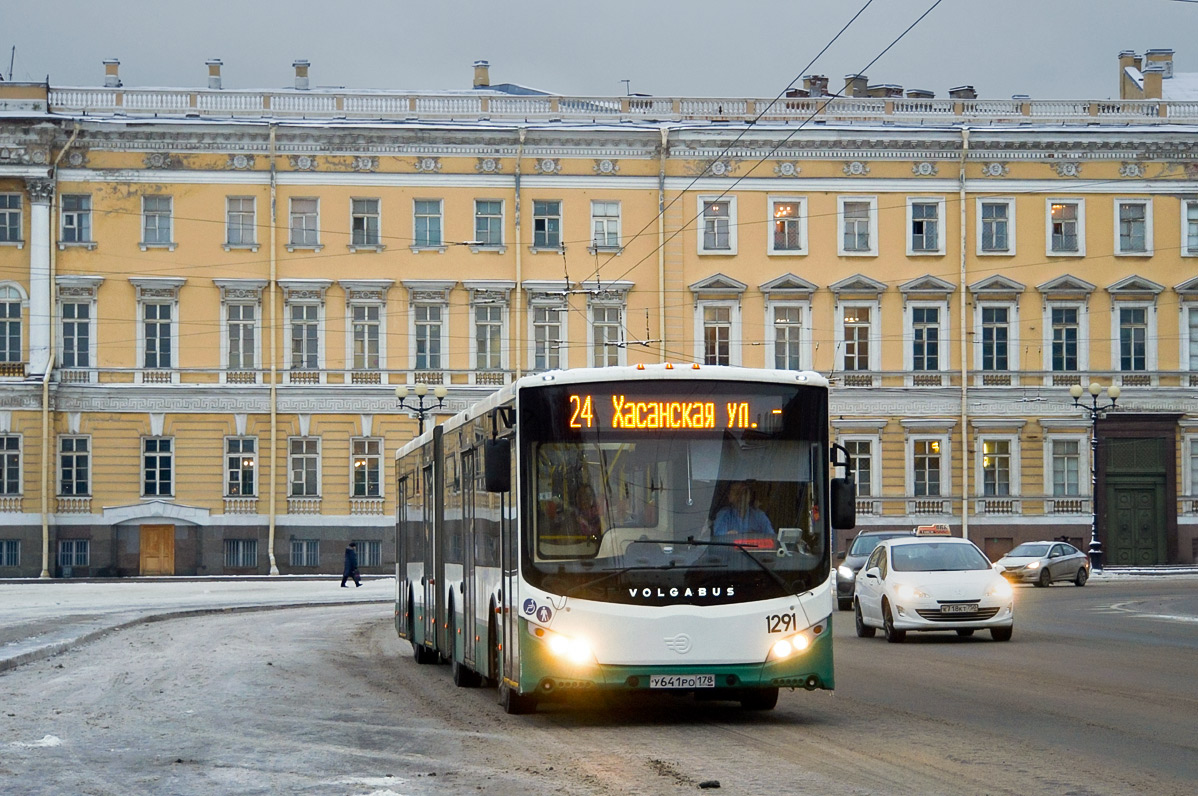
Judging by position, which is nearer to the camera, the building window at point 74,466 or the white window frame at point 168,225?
the building window at point 74,466

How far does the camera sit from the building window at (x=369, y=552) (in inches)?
2232

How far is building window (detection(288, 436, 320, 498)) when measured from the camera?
56469 mm

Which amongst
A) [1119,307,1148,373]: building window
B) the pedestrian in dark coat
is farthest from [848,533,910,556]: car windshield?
[1119,307,1148,373]: building window

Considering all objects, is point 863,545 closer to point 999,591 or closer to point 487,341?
point 999,591

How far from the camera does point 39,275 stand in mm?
55719

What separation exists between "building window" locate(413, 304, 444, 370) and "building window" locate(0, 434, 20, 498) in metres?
12.3

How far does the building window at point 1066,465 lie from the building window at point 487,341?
1772 cm

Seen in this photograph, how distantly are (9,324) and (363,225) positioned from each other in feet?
36.1

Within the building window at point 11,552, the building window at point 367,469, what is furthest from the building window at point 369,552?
the building window at point 11,552

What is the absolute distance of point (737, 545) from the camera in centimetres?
1455

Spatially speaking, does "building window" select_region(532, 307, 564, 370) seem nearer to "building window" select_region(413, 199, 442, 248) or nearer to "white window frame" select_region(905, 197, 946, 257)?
"building window" select_region(413, 199, 442, 248)

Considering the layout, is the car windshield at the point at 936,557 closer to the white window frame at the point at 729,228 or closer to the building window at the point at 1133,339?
the white window frame at the point at 729,228

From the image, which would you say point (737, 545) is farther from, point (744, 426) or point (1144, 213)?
point (1144, 213)

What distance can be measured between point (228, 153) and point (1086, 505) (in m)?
28.7
